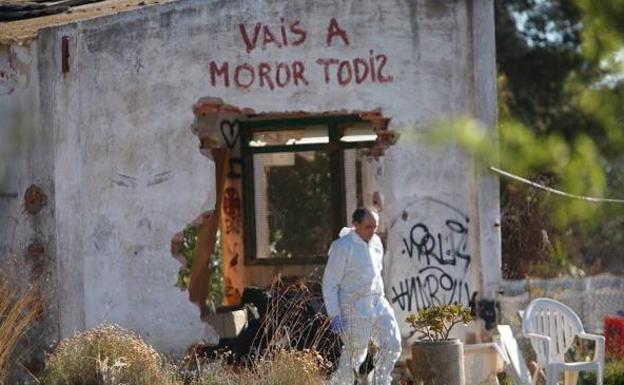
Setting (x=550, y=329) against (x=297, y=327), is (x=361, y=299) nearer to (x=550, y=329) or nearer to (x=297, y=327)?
(x=297, y=327)

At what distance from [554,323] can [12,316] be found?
16.4 ft

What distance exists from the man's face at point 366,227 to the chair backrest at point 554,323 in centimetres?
176

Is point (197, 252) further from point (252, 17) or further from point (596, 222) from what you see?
point (596, 222)

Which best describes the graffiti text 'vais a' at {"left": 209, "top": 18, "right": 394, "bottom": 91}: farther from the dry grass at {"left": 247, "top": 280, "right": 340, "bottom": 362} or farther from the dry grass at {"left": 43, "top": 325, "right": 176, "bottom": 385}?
the dry grass at {"left": 43, "top": 325, "right": 176, "bottom": 385}

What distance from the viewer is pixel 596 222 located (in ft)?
20.3

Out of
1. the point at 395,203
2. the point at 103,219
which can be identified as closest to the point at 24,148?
the point at 103,219

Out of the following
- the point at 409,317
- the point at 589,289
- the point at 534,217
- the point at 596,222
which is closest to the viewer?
the point at 596,222

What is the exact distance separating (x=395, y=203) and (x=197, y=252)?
Answer: 2.13m

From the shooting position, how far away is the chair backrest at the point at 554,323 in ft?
39.7

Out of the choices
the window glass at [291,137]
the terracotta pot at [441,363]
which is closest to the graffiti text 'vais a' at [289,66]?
the window glass at [291,137]

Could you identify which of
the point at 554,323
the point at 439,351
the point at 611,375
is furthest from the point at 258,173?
the point at 611,375

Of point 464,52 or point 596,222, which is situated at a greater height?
point 464,52

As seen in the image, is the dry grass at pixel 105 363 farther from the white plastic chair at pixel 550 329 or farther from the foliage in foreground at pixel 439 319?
the white plastic chair at pixel 550 329

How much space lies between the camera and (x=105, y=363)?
406 inches
